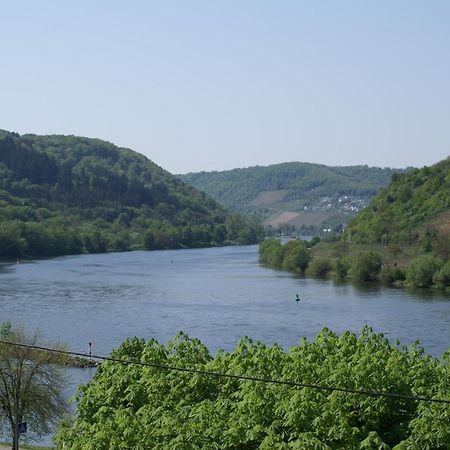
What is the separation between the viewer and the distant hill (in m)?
134

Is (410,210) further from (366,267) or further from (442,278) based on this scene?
(442,278)

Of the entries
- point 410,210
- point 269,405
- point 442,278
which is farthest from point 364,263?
point 269,405

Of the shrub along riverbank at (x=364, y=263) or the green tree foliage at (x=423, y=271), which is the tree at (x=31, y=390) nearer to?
the shrub along riverbank at (x=364, y=263)

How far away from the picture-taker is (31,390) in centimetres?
3581

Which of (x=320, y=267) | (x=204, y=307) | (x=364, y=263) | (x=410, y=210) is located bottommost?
(x=204, y=307)

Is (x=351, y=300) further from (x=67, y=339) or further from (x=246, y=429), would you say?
(x=246, y=429)

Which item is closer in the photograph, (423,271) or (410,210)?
(423,271)

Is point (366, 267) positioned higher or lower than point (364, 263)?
lower

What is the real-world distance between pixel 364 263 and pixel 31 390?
79087 millimetres

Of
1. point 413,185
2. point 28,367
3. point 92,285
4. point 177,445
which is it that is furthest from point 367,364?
point 413,185

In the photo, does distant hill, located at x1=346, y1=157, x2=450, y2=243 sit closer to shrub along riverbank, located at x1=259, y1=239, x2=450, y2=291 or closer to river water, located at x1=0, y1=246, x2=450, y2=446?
shrub along riverbank, located at x1=259, y1=239, x2=450, y2=291

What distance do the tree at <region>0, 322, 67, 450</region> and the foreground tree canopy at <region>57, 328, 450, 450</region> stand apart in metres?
9.91

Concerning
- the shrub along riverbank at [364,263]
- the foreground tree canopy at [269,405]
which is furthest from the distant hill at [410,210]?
the foreground tree canopy at [269,405]

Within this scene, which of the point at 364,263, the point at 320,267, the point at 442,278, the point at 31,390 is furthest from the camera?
the point at 320,267
